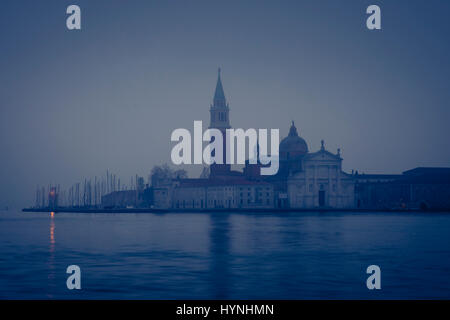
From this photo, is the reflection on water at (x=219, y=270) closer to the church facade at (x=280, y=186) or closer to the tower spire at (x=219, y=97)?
the church facade at (x=280, y=186)

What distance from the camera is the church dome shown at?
4464 inches

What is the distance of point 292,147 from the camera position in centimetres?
11400

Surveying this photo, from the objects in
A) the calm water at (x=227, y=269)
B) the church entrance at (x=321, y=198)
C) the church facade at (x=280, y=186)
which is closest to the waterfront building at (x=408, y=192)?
the church facade at (x=280, y=186)

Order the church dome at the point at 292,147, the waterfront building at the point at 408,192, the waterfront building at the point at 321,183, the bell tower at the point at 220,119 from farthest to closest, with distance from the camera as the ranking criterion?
the bell tower at the point at 220,119, the church dome at the point at 292,147, the waterfront building at the point at 321,183, the waterfront building at the point at 408,192

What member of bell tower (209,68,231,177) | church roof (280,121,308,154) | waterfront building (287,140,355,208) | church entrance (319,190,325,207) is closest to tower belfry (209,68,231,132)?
bell tower (209,68,231,177)

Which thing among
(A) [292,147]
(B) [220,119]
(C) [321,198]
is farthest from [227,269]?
(B) [220,119]

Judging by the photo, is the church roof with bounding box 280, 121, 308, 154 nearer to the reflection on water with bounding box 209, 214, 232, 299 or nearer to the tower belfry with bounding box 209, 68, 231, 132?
the tower belfry with bounding box 209, 68, 231, 132

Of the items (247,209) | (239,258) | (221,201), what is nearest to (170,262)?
(239,258)

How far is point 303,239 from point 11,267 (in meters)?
17.6

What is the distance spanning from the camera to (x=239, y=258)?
23.1 metres

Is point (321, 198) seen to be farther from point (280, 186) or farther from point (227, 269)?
point (227, 269)

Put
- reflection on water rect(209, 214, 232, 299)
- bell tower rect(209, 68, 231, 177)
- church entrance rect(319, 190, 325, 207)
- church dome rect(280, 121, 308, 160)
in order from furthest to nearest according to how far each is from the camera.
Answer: bell tower rect(209, 68, 231, 177) → church dome rect(280, 121, 308, 160) → church entrance rect(319, 190, 325, 207) → reflection on water rect(209, 214, 232, 299)

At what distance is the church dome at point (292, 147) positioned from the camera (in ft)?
372
